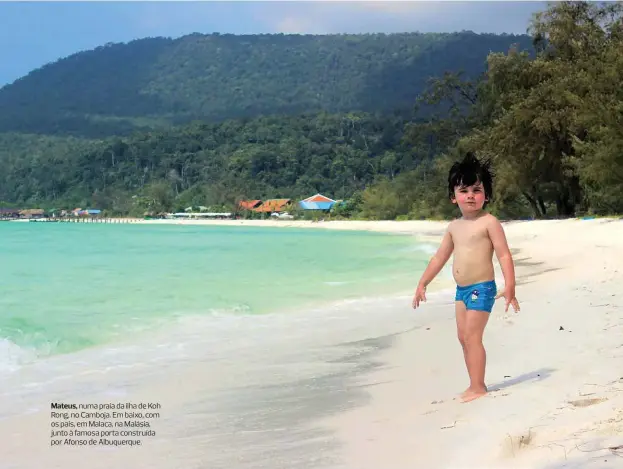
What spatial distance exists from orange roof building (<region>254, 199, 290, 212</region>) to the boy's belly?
4256 inches

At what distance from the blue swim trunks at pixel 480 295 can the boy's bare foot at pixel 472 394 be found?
1.55ft

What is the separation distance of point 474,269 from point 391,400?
1.07 m

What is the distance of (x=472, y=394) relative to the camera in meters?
4.20

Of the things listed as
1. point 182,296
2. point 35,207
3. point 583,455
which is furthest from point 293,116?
point 583,455

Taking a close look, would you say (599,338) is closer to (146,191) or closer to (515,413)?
(515,413)

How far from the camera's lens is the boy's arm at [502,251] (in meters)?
3.96

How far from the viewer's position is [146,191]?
458 feet

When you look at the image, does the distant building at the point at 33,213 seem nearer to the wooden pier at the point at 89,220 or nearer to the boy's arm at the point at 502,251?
the wooden pier at the point at 89,220

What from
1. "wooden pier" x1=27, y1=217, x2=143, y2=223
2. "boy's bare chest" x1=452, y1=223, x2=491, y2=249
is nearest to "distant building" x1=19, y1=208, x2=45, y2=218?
"wooden pier" x1=27, y1=217, x2=143, y2=223

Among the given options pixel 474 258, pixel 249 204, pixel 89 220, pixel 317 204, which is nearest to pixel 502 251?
pixel 474 258

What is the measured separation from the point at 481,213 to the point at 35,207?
518 ft

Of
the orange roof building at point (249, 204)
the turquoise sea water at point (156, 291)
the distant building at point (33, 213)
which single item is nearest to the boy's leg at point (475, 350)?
the turquoise sea water at point (156, 291)

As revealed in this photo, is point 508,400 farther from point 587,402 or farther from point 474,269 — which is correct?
point 474,269

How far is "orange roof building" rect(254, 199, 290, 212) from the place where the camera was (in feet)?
372
